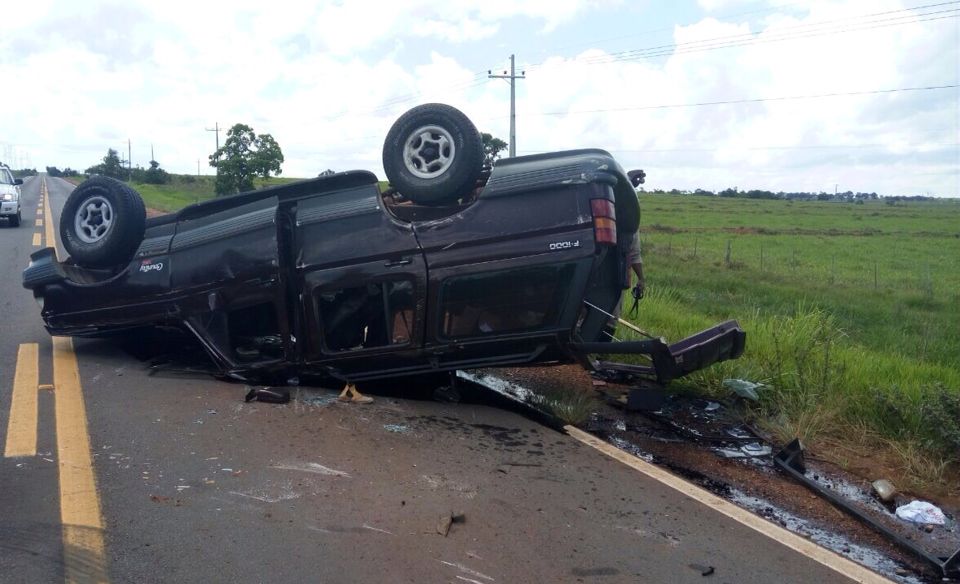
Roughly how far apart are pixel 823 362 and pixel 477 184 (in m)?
3.60

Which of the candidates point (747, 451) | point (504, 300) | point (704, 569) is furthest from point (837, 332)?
point (704, 569)

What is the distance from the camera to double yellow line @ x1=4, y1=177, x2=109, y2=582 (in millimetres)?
3699

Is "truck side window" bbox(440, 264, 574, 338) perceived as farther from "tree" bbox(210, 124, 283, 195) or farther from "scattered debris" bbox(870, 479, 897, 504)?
"tree" bbox(210, 124, 283, 195)

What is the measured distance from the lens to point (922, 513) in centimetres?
479

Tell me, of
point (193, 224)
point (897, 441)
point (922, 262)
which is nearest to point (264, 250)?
point (193, 224)

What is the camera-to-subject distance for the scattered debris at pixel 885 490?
16.6 ft

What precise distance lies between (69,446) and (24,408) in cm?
101

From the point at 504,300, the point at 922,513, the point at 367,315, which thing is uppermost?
the point at 504,300

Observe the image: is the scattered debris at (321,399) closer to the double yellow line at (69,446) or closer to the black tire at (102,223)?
the double yellow line at (69,446)

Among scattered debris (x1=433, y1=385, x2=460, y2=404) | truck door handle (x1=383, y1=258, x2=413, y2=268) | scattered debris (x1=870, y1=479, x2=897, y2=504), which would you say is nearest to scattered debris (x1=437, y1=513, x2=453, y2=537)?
truck door handle (x1=383, y1=258, x2=413, y2=268)

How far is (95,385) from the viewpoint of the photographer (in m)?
6.49

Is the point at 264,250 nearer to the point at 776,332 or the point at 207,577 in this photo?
the point at 207,577

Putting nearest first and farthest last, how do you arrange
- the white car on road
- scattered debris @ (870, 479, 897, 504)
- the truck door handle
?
scattered debris @ (870, 479, 897, 504) → the truck door handle → the white car on road

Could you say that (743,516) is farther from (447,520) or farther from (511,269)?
(511,269)
